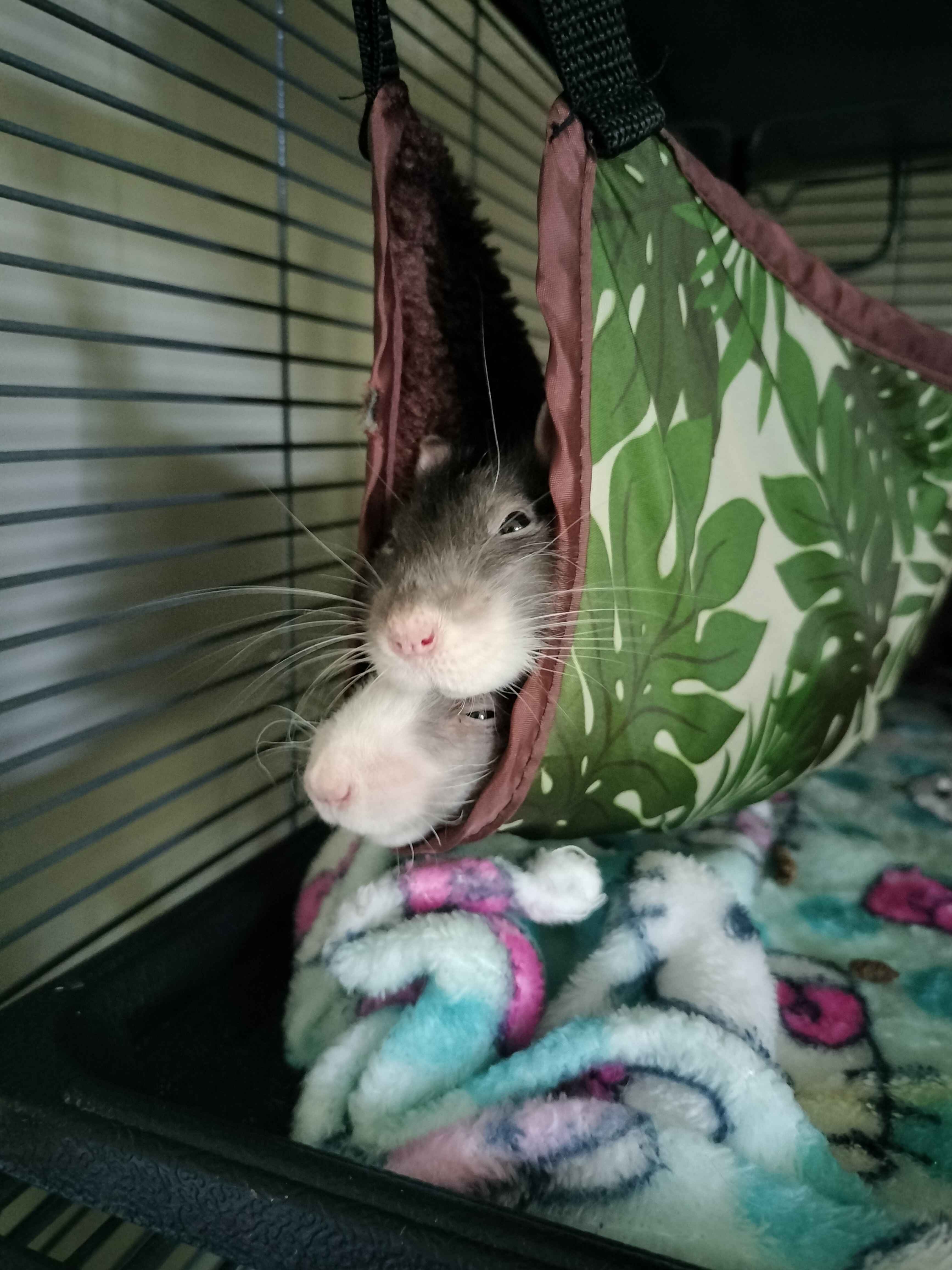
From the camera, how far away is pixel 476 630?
59cm

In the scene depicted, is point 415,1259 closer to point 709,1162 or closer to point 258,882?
point 709,1162

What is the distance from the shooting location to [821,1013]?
62 cm

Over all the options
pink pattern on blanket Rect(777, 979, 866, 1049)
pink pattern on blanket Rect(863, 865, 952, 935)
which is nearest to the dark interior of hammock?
pink pattern on blanket Rect(777, 979, 866, 1049)

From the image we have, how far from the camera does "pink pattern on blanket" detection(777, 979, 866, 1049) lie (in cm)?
60

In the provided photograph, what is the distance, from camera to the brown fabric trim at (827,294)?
697 millimetres

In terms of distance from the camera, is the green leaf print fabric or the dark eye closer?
the green leaf print fabric

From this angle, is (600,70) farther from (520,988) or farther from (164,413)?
(520,988)

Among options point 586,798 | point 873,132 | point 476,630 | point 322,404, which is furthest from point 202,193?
Result: point 873,132

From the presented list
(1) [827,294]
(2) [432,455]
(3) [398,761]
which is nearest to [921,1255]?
(3) [398,761]

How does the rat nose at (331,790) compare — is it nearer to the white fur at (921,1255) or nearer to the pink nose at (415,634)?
the pink nose at (415,634)

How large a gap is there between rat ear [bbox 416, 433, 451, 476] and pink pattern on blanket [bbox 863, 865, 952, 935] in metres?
0.55

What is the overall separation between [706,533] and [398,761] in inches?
11.6

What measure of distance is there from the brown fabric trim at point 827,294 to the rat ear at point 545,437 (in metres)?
0.23

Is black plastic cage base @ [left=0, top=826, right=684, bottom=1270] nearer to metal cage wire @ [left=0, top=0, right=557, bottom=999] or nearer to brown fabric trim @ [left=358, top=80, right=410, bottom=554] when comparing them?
metal cage wire @ [left=0, top=0, right=557, bottom=999]
